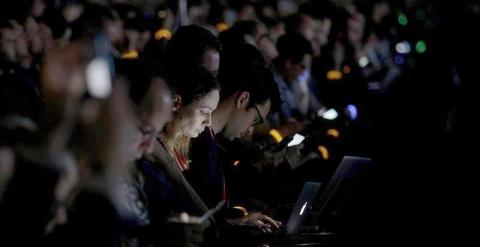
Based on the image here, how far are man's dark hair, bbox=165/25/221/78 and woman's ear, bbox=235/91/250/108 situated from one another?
0.31 meters

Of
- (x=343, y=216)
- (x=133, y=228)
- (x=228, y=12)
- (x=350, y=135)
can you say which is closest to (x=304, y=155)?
(x=350, y=135)

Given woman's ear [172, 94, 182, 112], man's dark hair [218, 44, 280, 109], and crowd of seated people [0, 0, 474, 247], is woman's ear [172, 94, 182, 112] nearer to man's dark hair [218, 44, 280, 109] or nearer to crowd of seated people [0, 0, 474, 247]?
crowd of seated people [0, 0, 474, 247]

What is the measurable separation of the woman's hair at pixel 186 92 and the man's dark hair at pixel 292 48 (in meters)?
4.13

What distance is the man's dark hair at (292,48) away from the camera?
874cm

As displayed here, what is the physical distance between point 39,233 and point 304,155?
423 cm

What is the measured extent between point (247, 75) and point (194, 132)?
3.89 feet

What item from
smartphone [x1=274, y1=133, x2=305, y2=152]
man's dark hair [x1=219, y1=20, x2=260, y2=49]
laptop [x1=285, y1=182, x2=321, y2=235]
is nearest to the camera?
laptop [x1=285, y1=182, x2=321, y2=235]

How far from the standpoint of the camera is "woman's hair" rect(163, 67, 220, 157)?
455 cm

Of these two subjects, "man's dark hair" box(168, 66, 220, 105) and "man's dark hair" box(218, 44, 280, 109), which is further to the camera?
"man's dark hair" box(218, 44, 280, 109)

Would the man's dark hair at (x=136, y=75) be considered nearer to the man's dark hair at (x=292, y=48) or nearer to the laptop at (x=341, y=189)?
the laptop at (x=341, y=189)

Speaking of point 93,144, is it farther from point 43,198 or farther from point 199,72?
point 199,72

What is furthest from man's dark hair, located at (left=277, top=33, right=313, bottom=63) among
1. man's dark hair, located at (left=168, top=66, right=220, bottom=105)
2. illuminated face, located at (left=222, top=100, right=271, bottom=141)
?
man's dark hair, located at (left=168, top=66, right=220, bottom=105)

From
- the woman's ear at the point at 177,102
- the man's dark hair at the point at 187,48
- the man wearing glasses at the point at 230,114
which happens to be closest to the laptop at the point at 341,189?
the man wearing glasses at the point at 230,114

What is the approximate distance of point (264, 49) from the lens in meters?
9.24
